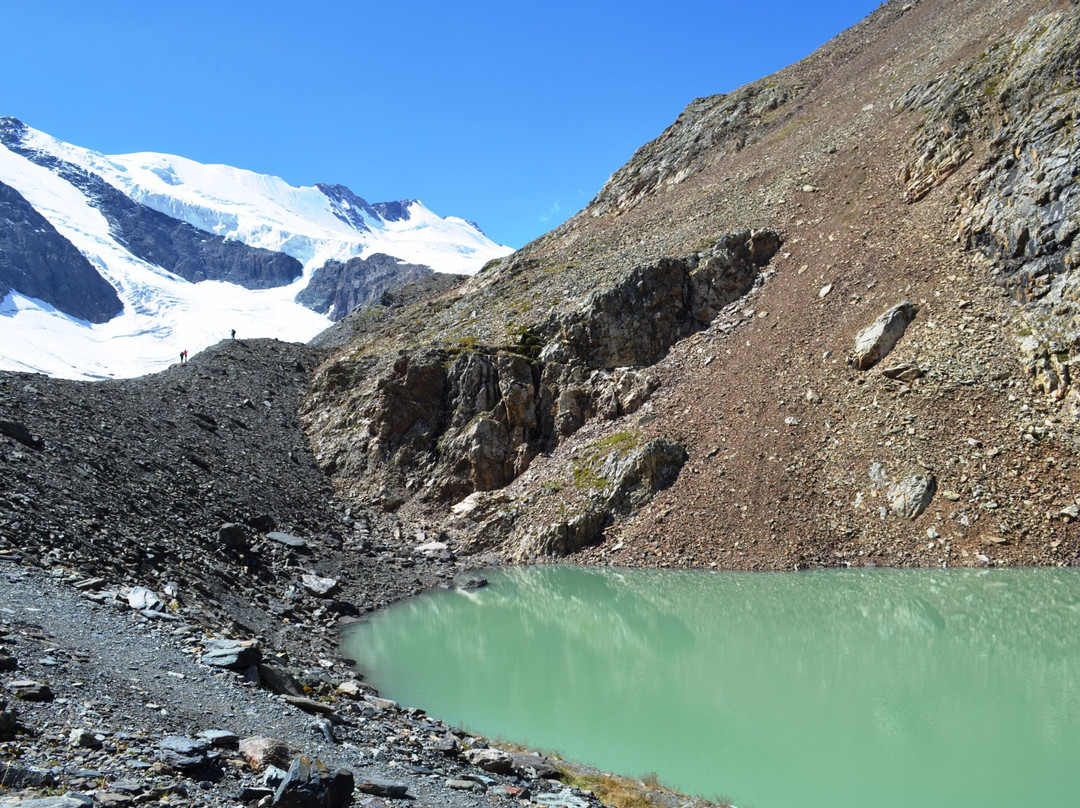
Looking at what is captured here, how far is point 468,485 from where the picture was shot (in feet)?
135

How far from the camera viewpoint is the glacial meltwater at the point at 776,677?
43.5 feet

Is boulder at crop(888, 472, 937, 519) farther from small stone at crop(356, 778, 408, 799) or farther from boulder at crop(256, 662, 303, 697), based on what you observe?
small stone at crop(356, 778, 408, 799)

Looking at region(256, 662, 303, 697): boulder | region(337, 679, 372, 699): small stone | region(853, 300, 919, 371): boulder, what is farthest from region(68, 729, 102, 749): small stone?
region(853, 300, 919, 371): boulder

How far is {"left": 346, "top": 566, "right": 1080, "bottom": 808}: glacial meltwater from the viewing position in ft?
43.5

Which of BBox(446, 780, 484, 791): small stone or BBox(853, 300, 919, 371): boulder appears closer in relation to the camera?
BBox(446, 780, 484, 791): small stone

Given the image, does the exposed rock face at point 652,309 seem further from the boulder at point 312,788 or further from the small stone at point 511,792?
the boulder at point 312,788

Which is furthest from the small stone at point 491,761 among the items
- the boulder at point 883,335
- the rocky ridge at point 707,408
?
the boulder at point 883,335

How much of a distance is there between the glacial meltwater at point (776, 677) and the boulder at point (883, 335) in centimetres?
1120

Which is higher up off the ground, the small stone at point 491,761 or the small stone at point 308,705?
the small stone at point 308,705

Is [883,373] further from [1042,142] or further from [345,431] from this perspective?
[345,431]

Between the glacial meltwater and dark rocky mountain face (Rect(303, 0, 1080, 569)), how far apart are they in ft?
11.1

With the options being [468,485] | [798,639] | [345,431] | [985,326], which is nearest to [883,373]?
[985,326]

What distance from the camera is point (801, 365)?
121 feet

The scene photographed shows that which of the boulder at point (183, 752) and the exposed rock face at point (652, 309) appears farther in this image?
the exposed rock face at point (652, 309)
